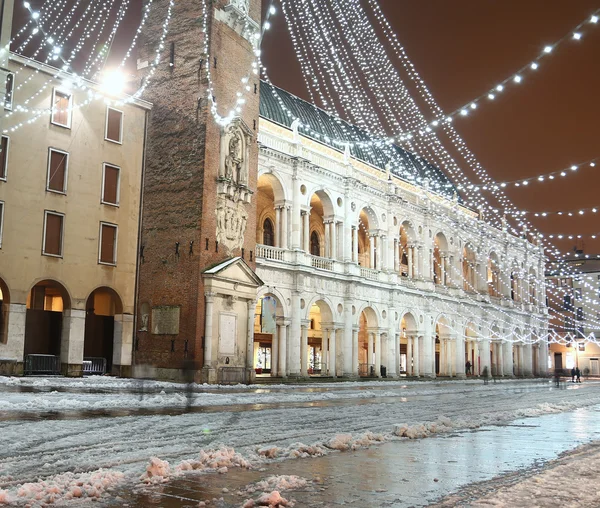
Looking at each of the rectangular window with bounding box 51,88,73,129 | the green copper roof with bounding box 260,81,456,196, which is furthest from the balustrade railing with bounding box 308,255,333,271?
the rectangular window with bounding box 51,88,73,129

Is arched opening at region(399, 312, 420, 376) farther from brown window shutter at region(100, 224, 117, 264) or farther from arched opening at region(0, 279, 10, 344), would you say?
arched opening at region(0, 279, 10, 344)

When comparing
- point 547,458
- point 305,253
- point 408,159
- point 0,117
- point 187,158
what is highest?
point 408,159

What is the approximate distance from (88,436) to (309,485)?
4.51 meters

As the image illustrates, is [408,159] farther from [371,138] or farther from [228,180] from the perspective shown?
[228,180]

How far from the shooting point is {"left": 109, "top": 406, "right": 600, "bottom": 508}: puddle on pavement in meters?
5.73

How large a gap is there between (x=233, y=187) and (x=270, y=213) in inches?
500

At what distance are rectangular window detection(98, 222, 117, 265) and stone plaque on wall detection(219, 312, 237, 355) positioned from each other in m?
5.60

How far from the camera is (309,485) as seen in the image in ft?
20.7

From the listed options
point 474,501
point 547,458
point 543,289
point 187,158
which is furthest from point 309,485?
point 543,289

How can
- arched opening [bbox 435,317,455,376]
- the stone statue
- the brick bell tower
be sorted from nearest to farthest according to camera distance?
the brick bell tower → the stone statue → arched opening [bbox 435,317,455,376]

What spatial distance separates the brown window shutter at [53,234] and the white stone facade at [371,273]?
34.7 ft

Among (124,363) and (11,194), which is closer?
(11,194)

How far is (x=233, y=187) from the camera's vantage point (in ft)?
99.0

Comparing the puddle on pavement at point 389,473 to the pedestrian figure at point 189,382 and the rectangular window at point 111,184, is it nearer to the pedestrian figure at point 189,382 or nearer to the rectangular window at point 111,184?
the pedestrian figure at point 189,382
